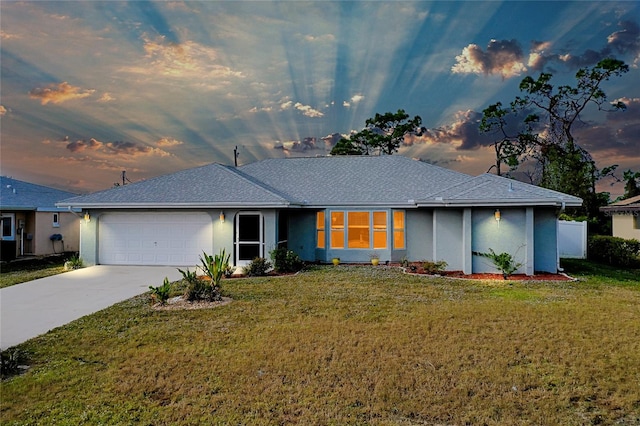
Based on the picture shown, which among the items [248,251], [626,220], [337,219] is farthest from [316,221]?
[626,220]

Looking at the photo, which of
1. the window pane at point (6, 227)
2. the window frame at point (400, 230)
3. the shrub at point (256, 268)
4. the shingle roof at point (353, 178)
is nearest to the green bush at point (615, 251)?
the shingle roof at point (353, 178)

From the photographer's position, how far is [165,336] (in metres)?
7.30

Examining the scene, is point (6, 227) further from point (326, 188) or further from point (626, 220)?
point (626, 220)

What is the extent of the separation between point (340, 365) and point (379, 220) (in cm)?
1126

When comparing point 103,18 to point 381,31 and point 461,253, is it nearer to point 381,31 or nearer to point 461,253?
point 381,31

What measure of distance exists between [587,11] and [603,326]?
69.4 feet

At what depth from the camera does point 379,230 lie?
55.2 feet

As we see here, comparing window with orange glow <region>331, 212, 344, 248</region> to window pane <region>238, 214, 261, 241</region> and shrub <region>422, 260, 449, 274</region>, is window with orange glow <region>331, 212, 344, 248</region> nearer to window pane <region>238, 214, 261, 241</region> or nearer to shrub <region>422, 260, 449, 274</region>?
window pane <region>238, 214, 261, 241</region>

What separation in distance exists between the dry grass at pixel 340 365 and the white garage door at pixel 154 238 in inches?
259

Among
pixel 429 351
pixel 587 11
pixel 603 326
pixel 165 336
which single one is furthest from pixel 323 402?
pixel 587 11

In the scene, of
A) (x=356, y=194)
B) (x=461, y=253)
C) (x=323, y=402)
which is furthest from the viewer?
(x=356, y=194)

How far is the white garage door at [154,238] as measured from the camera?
643 inches

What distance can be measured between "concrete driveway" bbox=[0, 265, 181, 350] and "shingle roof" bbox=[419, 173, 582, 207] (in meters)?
10.1

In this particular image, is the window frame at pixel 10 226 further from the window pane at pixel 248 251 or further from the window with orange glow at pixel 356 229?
the window with orange glow at pixel 356 229
